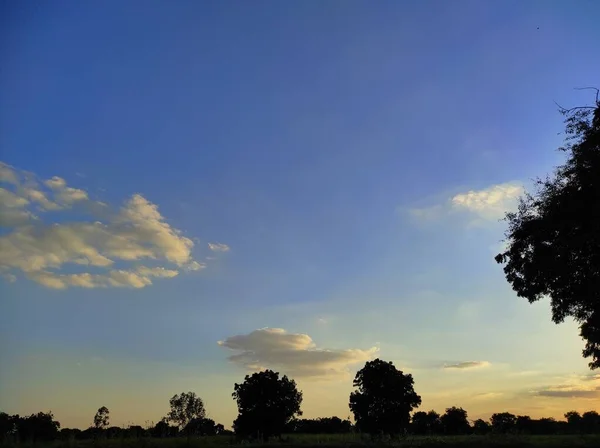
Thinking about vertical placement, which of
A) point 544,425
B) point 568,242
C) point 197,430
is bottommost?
point 544,425

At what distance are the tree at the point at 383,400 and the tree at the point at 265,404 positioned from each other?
28.0 feet

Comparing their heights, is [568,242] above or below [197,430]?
above

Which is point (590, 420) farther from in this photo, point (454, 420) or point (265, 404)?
point (265, 404)

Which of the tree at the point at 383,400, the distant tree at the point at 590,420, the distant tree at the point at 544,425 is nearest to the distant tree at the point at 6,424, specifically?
the tree at the point at 383,400

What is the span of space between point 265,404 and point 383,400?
15.9 metres

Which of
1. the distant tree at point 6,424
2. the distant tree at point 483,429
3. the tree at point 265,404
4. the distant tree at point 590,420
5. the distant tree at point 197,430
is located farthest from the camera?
the distant tree at point 590,420

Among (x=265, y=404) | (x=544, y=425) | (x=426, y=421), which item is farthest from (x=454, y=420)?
(x=265, y=404)

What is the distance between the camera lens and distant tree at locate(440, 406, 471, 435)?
111594mm

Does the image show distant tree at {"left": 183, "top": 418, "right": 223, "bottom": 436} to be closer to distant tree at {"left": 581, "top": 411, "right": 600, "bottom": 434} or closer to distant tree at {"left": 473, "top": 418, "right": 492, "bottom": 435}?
distant tree at {"left": 473, "top": 418, "right": 492, "bottom": 435}

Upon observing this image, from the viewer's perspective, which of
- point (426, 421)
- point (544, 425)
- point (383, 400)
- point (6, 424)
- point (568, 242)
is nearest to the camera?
point (568, 242)

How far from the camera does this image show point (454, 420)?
116m

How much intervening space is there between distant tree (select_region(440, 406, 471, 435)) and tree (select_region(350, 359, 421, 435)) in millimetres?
54782

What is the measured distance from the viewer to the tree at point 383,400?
61188mm

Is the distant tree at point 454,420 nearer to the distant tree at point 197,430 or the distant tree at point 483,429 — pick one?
the distant tree at point 483,429
